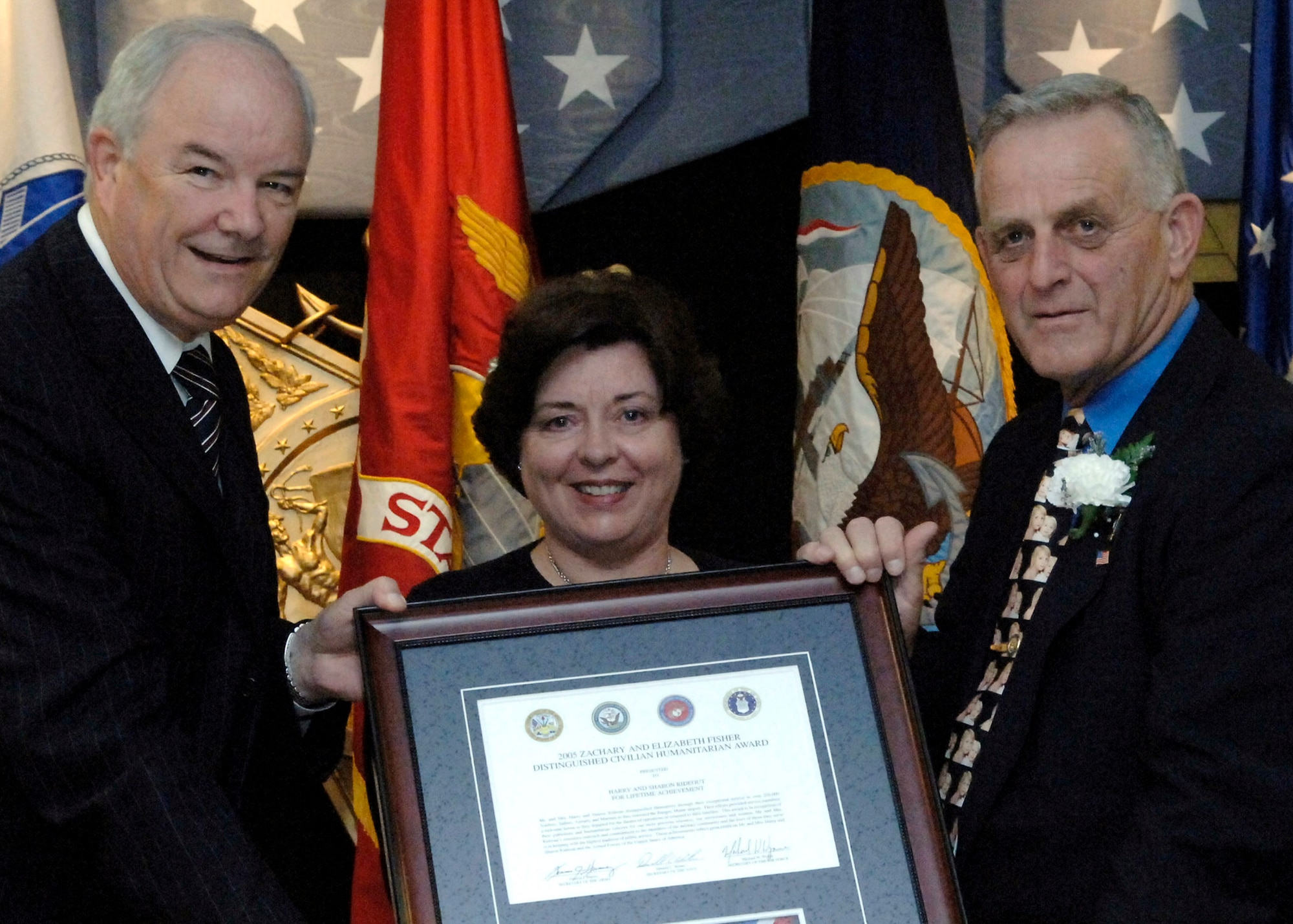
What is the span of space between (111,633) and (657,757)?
2.26ft

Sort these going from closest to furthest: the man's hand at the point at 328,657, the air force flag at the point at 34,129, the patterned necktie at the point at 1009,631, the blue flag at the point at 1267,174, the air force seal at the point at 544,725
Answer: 1. the air force seal at the point at 544,725
2. the patterned necktie at the point at 1009,631
3. the man's hand at the point at 328,657
4. the air force flag at the point at 34,129
5. the blue flag at the point at 1267,174

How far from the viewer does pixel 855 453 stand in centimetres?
328

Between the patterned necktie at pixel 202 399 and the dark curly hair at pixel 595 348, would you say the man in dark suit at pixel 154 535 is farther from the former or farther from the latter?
the dark curly hair at pixel 595 348

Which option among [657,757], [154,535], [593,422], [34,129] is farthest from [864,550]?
[34,129]

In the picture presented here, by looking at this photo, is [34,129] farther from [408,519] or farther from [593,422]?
[593,422]

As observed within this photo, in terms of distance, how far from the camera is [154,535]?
1.88 meters

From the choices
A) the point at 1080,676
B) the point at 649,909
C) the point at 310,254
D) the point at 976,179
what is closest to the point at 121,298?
the point at 649,909

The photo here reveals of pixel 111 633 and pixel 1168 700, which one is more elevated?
pixel 111 633

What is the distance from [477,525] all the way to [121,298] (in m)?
1.34

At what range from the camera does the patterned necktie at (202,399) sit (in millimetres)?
2062
